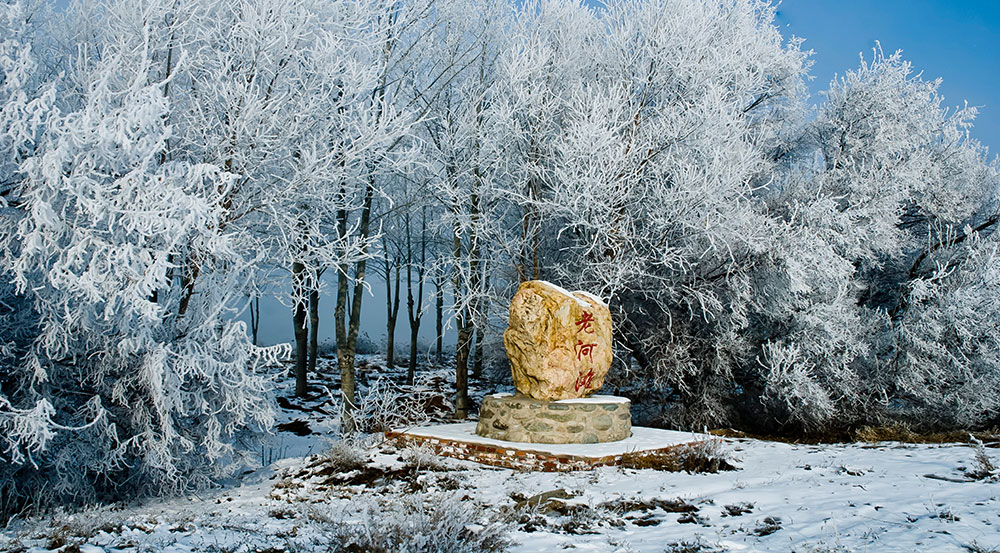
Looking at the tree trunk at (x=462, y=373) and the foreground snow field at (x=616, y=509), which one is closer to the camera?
the foreground snow field at (x=616, y=509)

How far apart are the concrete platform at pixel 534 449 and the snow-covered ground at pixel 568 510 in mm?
232

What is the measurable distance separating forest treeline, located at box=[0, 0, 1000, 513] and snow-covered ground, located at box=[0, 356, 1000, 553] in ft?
3.78

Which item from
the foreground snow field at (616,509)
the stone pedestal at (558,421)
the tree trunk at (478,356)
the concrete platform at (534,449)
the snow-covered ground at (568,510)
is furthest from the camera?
the tree trunk at (478,356)

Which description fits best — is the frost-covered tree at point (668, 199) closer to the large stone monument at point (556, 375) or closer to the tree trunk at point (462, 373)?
the large stone monument at point (556, 375)

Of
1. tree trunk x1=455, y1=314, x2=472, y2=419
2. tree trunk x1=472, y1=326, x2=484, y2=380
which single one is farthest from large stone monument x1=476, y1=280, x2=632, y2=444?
tree trunk x1=472, y1=326, x2=484, y2=380

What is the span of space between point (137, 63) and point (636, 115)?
26.6ft

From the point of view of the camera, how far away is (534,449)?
798 centimetres

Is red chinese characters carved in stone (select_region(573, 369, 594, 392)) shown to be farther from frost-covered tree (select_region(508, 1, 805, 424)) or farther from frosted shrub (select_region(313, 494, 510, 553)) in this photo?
frosted shrub (select_region(313, 494, 510, 553))

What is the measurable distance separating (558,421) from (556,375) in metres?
0.60

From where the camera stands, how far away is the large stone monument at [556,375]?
8.73 metres

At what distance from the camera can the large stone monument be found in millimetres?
8734

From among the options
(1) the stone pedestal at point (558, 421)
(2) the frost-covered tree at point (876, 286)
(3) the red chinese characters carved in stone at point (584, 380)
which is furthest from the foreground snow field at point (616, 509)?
(2) the frost-covered tree at point (876, 286)

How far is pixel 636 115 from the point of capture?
12453 millimetres

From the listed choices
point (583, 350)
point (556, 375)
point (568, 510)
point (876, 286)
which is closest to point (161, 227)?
point (568, 510)
